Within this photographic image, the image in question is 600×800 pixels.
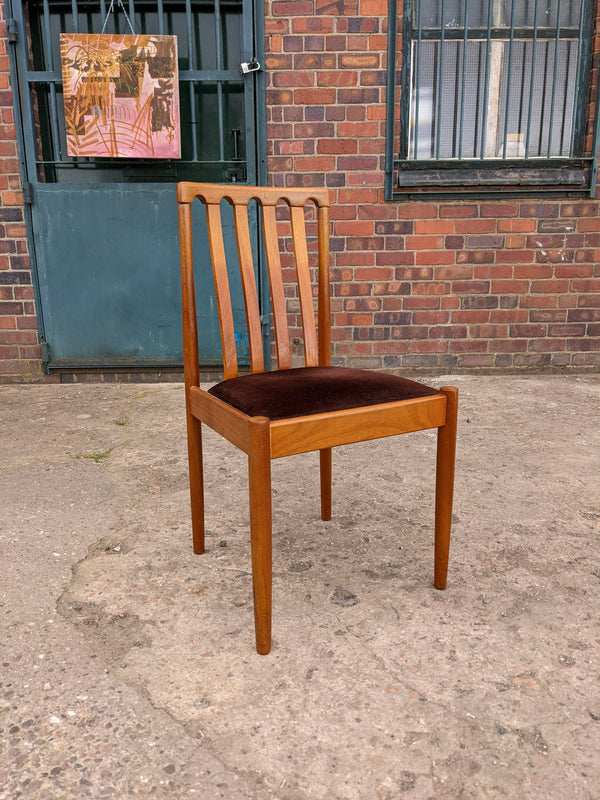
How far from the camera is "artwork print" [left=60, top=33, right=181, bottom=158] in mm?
3115

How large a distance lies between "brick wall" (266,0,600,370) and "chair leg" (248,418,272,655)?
→ 2427 mm

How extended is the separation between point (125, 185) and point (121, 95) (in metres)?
0.45

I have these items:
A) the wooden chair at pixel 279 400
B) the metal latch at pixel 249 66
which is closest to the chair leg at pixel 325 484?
the wooden chair at pixel 279 400

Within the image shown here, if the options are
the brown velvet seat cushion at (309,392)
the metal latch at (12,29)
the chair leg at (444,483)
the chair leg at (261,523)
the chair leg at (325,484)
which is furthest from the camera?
the metal latch at (12,29)

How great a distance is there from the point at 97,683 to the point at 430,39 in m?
3.49

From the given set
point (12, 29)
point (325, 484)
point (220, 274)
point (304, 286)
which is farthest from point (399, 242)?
point (12, 29)

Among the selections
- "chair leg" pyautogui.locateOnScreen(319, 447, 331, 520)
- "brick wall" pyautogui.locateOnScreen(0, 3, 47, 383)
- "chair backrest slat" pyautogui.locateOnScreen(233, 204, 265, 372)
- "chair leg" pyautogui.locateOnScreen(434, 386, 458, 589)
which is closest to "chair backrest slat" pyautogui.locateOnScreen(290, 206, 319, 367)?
"chair backrest slat" pyautogui.locateOnScreen(233, 204, 265, 372)

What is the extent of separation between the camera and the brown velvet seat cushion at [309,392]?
125cm

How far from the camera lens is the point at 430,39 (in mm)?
3305

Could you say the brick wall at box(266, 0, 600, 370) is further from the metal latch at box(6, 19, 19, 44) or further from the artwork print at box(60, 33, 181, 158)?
the metal latch at box(6, 19, 19, 44)

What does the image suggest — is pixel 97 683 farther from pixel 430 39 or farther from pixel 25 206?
pixel 430 39

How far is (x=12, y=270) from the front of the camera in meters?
3.40

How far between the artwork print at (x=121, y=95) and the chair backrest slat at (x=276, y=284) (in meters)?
1.92

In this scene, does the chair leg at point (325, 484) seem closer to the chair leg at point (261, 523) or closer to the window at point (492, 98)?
the chair leg at point (261, 523)
